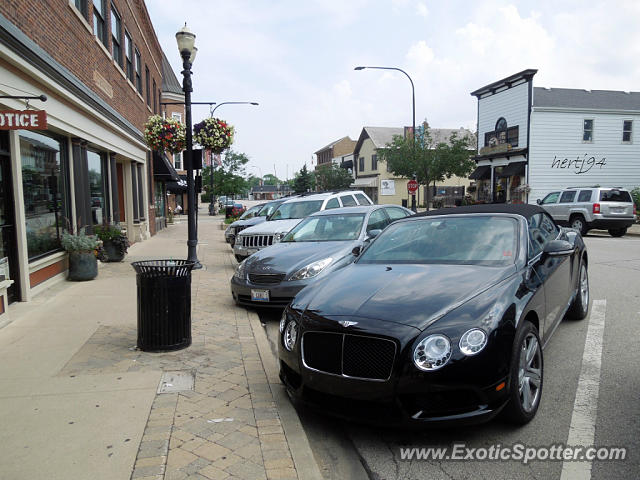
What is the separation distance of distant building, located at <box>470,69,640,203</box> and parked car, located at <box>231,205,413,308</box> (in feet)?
83.8

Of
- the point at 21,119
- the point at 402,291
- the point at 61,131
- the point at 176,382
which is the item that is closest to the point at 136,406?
the point at 176,382

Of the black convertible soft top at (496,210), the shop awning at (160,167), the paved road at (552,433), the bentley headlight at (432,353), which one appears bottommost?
the paved road at (552,433)

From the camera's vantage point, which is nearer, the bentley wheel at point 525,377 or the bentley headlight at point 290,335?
the bentley wheel at point 525,377

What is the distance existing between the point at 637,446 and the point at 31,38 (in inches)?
345

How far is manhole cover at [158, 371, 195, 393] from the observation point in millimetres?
4211

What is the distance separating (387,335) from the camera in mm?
3248

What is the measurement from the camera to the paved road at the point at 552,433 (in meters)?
3.06

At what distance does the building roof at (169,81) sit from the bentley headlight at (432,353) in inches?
1466

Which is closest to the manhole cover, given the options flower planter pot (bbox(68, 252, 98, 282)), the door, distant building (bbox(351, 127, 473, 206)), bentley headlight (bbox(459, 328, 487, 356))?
bentley headlight (bbox(459, 328, 487, 356))

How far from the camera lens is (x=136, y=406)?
3848mm

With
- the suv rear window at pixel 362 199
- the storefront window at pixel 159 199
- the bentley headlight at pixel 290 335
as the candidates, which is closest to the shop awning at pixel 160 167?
the storefront window at pixel 159 199

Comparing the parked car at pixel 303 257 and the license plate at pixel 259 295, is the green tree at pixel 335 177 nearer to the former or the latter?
the parked car at pixel 303 257

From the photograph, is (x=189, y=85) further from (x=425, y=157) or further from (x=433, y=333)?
(x=425, y=157)

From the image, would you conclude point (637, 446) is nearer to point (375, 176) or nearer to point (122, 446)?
point (122, 446)
